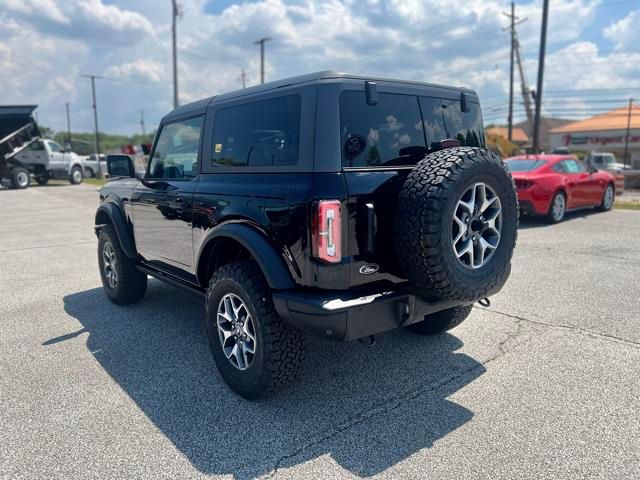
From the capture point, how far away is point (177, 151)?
4293mm

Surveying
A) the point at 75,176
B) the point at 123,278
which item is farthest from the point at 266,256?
the point at 75,176

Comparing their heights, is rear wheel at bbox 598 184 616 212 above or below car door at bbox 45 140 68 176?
below

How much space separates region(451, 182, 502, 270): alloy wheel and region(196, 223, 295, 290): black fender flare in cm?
99

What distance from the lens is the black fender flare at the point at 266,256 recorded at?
2863mm

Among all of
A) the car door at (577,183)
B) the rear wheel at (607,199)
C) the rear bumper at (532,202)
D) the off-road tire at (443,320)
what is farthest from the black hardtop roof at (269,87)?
the rear wheel at (607,199)

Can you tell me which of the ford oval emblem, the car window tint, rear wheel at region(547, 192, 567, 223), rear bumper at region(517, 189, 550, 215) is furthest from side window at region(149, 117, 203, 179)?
the car window tint

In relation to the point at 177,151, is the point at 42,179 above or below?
below

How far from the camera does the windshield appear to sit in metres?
10.3

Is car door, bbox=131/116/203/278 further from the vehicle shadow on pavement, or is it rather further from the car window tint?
the car window tint

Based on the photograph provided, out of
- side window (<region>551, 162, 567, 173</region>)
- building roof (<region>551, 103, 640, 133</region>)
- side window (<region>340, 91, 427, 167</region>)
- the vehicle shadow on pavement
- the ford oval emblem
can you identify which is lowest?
the vehicle shadow on pavement

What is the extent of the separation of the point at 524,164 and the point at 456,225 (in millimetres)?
8678

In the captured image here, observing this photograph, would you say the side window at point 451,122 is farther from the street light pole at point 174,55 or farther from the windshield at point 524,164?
the street light pole at point 174,55

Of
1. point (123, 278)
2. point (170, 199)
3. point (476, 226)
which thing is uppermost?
point (170, 199)

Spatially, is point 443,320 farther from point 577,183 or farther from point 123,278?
point 577,183
